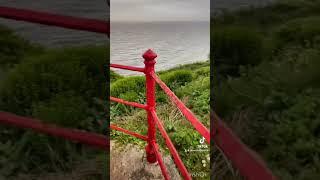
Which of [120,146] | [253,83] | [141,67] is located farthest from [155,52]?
[253,83]

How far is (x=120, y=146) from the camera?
1.25 meters

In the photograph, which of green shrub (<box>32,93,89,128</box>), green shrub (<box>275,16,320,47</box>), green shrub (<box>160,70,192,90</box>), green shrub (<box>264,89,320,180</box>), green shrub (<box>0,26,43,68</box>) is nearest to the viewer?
green shrub (<box>32,93,89,128</box>)

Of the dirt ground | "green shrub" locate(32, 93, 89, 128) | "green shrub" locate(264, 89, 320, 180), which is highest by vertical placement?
"green shrub" locate(32, 93, 89, 128)

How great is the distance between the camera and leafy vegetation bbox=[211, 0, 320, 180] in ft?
3.65

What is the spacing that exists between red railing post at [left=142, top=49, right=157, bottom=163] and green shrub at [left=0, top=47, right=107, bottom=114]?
127 mm

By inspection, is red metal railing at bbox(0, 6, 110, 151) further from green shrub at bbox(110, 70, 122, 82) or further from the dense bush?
the dense bush

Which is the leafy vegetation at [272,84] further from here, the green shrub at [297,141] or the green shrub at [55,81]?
the green shrub at [55,81]

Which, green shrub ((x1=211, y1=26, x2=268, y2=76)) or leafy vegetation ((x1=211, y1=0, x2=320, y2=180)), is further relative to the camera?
green shrub ((x1=211, y1=26, x2=268, y2=76))

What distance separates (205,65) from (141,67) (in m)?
0.25

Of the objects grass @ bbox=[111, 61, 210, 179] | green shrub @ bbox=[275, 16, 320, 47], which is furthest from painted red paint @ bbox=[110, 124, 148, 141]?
green shrub @ bbox=[275, 16, 320, 47]

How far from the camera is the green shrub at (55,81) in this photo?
1078 millimetres

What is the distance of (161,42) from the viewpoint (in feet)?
3.80

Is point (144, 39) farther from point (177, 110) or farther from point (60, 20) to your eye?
point (60, 20)

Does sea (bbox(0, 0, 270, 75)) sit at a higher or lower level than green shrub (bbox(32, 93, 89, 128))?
higher
